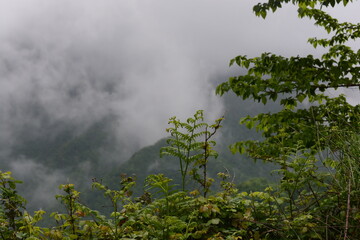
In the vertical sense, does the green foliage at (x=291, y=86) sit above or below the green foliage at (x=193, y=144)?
above

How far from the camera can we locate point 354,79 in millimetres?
6379

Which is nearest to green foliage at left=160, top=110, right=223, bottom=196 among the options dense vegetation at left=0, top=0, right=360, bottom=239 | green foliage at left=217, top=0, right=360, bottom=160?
dense vegetation at left=0, top=0, right=360, bottom=239

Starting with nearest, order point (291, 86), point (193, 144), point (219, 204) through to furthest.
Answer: point (219, 204), point (193, 144), point (291, 86)

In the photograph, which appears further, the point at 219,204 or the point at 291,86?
the point at 291,86

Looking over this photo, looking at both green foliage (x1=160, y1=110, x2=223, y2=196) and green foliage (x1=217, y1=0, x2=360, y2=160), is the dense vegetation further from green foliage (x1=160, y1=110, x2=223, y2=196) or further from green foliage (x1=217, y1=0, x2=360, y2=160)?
green foliage (x1=217, y1=0, x2=360, y2=160)

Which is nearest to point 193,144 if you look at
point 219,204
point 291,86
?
point 219,204

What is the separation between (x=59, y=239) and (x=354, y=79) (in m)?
6.03

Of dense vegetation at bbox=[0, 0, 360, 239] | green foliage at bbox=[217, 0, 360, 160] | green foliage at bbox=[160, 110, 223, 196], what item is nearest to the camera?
dense vegetation at bbox=[0, 0, 360, 239]

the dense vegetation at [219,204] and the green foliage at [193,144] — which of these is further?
the green foliage at [193,144]

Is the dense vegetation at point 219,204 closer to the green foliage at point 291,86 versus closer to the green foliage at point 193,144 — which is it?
the green foliage at point 193,144

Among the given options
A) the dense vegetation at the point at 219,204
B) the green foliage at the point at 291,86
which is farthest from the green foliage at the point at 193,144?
the green foliage at the point at 291,86

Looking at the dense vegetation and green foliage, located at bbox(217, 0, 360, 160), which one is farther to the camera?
green foliage, located at bbox(217, 0, 360, 160)

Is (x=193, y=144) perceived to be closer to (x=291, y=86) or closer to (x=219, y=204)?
(x=219, y=204)

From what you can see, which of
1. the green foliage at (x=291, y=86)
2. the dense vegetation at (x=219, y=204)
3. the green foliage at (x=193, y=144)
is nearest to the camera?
the dense vegetation at (x=219, y=204)
